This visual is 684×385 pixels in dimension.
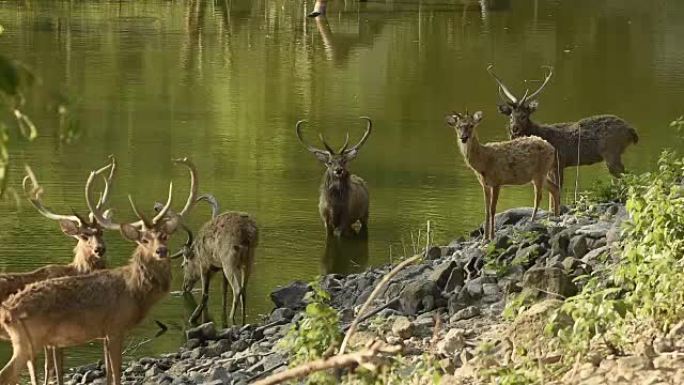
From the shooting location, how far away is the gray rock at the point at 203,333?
11.7m

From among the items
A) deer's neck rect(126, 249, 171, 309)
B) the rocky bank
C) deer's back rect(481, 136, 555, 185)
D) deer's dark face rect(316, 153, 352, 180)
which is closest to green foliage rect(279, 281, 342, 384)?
the rocky bank

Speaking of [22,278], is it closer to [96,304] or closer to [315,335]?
[96,304]

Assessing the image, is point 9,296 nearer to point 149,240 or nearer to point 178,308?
point 149,240

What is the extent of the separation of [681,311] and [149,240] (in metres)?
3.85

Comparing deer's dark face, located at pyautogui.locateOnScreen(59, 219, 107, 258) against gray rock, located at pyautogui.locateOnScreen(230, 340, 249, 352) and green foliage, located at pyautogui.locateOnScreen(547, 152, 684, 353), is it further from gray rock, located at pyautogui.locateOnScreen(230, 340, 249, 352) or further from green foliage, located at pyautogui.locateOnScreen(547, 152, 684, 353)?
green foliage, located at pyautogui.locateOnScreen(547, 152, 684, 353)

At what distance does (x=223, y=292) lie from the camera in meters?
13.6

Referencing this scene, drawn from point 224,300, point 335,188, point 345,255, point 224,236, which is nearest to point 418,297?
point 224,236

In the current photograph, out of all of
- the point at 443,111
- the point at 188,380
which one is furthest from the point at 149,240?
the point at 443,111

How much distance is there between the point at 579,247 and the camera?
10750 mm

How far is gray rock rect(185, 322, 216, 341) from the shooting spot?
11734 millimetres

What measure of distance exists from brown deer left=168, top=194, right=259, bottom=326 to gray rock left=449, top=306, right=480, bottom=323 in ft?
10.1

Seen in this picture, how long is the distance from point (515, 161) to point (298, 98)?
11.3 metres

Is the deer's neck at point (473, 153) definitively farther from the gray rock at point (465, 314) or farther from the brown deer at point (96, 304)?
the brown deer at point (96, 304)

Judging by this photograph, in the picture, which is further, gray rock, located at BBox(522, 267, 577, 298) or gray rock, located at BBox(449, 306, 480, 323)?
gray rock, located at BBox(449, 306, 480, 323)
